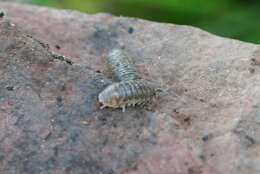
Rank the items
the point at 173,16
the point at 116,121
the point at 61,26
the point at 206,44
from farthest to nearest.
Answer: the point at 173,16 < the point at 61,26 < the point at 206,44 < the point at 116,121

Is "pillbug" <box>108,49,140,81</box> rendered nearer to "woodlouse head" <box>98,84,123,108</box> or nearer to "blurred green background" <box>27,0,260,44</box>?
"woodlouse head" <box>98,84,123,108</box>

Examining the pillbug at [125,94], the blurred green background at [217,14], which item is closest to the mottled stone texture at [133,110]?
the pillbug at [125,94]

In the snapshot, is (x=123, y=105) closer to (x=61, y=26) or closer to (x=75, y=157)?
(x=75, y=157)

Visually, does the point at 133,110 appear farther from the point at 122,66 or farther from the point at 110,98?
the point at 122,66

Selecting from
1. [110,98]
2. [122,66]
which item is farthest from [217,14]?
[110,98]

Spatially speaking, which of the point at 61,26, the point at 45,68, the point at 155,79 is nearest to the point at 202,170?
the point at 155,79

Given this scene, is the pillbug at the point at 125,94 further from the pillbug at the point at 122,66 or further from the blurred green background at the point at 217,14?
the blurred green background at the point at 217,14
